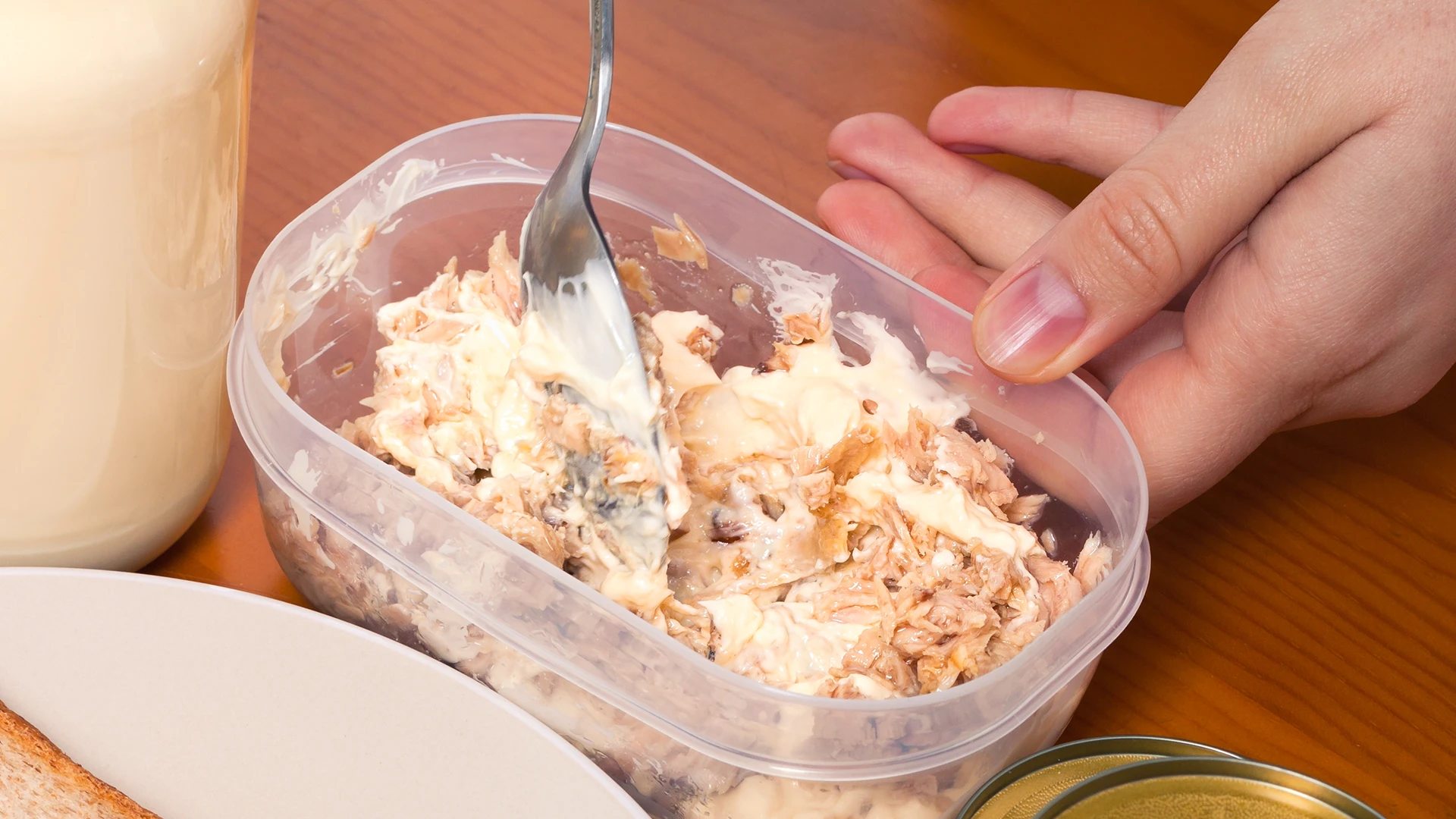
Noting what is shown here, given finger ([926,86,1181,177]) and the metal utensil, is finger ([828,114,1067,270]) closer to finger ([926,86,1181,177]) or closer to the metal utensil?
finger ([926,86,1181,177])

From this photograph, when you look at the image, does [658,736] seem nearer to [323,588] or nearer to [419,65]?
[323,588]

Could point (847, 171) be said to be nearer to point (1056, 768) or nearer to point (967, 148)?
point (967, 148)

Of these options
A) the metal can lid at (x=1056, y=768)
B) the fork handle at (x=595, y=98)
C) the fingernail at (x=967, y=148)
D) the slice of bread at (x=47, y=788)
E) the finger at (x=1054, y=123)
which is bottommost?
the slice of bread at (x=47, y=788)

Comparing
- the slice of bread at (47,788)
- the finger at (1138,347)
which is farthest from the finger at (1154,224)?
the slice of bread at (47,788)

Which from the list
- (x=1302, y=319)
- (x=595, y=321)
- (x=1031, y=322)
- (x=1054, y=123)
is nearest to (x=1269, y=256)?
(x=1302, y=319)

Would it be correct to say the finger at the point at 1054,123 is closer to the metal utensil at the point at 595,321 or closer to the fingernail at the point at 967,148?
the fingernail at the point at 967,148

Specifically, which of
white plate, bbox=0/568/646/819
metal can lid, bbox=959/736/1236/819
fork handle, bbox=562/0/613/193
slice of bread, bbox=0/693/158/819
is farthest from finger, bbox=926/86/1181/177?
slice of bread, bbox=0/693/158/819
